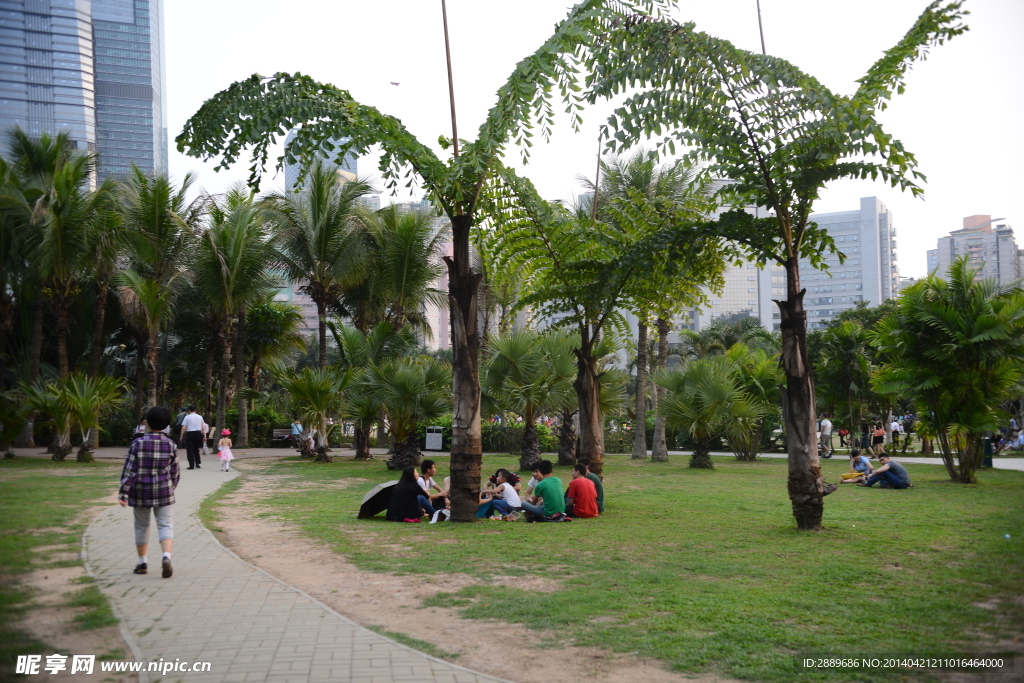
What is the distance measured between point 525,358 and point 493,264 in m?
6.09

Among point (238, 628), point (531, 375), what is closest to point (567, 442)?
point (531, 375)

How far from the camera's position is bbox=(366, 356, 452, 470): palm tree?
19.0 m

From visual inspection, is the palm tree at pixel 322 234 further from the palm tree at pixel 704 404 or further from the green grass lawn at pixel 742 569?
the green grass lawn at pixel 742 569

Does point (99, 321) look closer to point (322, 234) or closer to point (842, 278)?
point (322, 234)

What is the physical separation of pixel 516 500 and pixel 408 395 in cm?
756

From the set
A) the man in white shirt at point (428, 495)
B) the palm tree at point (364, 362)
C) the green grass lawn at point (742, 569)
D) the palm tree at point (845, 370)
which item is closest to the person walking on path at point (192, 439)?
the palm tree at point (364, 362)

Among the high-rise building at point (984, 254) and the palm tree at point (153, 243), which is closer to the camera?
the high-rise building at point (984, 254)

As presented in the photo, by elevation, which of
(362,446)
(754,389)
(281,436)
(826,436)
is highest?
(754,389)

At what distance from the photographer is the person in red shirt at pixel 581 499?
11.8 metres

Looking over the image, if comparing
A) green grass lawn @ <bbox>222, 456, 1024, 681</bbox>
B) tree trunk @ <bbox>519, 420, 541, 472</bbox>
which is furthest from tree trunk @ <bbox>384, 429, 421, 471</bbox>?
green grass lawn @ <bbox>222, 456, 1024, 681</bbox>

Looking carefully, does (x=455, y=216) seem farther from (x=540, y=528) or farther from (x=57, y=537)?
(x=57, y=537)

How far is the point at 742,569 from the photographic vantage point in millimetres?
7652

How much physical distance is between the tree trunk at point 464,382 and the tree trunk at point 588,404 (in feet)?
11.6

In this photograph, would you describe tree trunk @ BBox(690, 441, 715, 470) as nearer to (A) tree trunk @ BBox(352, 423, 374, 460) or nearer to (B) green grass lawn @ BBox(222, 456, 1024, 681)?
(B) green grass lawn @ BBox(222, 456, 1024, 681)
